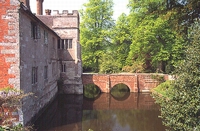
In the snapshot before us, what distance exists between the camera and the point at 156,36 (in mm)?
24297

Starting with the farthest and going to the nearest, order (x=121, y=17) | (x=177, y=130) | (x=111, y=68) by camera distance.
A: (x=121, y=17), (x=111, y=68), (x=177, y=130)

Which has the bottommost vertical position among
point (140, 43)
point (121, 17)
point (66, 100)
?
point (66, 100)

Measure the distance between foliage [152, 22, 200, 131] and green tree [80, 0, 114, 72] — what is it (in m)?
20.3

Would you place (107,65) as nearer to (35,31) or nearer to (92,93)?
(92,93)

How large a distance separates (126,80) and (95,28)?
28.9ft

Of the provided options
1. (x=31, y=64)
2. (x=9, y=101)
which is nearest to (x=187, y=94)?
(x=9, y=101)

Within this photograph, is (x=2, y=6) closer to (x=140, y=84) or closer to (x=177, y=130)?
(x=177, y=130)

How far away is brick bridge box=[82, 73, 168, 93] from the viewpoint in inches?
906

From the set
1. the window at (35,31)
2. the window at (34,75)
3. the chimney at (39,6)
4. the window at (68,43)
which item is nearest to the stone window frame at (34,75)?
the window at (34,75)

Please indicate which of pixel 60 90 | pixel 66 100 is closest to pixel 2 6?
pixel 66 100

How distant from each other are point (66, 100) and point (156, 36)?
44.9 feet

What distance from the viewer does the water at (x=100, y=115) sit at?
12.0 metres

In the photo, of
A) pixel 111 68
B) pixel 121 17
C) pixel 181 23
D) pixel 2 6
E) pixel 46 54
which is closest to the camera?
pixel 181 23

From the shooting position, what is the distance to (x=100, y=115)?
14.7 metres
